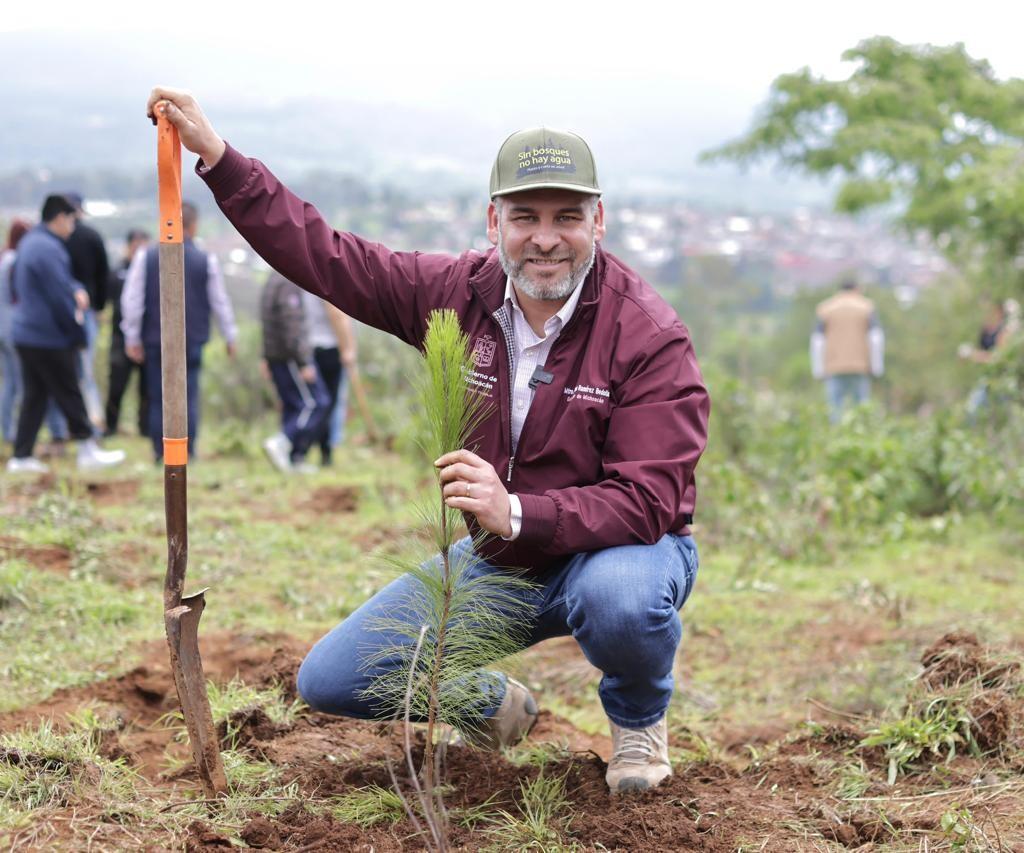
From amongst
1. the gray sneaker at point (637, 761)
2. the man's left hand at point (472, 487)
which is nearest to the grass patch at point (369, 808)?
the gray sneaker at point (637, 761)

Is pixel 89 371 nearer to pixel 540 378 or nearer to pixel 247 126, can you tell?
pixel 540 378

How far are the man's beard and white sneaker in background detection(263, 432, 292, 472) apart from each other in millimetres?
5576

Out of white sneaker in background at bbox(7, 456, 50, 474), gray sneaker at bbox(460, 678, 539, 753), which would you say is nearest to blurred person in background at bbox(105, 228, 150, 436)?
white sneaker in background at bbox(7, 456, 50, 474)

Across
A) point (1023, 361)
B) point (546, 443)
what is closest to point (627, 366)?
point (546, 443)

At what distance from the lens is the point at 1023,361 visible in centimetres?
759

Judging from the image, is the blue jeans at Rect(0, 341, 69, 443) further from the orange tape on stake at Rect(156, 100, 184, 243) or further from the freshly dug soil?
the orange tape on stake at Rect(156, 100, 184, 243)

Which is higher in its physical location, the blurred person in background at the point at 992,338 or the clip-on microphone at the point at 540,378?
the clip-on microphone at the point at 540,378

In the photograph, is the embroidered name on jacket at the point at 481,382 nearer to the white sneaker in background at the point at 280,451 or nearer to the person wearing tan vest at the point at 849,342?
the white sneaker in background at the point at 280,451

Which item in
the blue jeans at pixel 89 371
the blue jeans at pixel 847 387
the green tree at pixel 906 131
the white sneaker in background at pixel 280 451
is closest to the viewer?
the white sneaker in background at pixel 280 451

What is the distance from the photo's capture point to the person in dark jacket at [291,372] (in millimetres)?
7699

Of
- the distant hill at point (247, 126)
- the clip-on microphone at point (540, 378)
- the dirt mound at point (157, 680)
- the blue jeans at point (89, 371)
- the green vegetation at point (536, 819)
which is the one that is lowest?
the dirt mound at point (157, 680)

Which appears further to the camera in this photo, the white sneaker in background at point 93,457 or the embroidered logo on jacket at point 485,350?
the white sneaker in background at point 93,457

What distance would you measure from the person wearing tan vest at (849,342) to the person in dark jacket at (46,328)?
21.7ft

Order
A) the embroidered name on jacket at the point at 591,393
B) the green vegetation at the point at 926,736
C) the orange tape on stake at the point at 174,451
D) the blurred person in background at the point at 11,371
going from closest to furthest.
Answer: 1. the orange tape on stake at the point at 174,451
2. the embroidered name on jacket at the point at 591,393
3. the green vegetation at the point at 926,736
4. the blurred person in background at the point at 11,371
